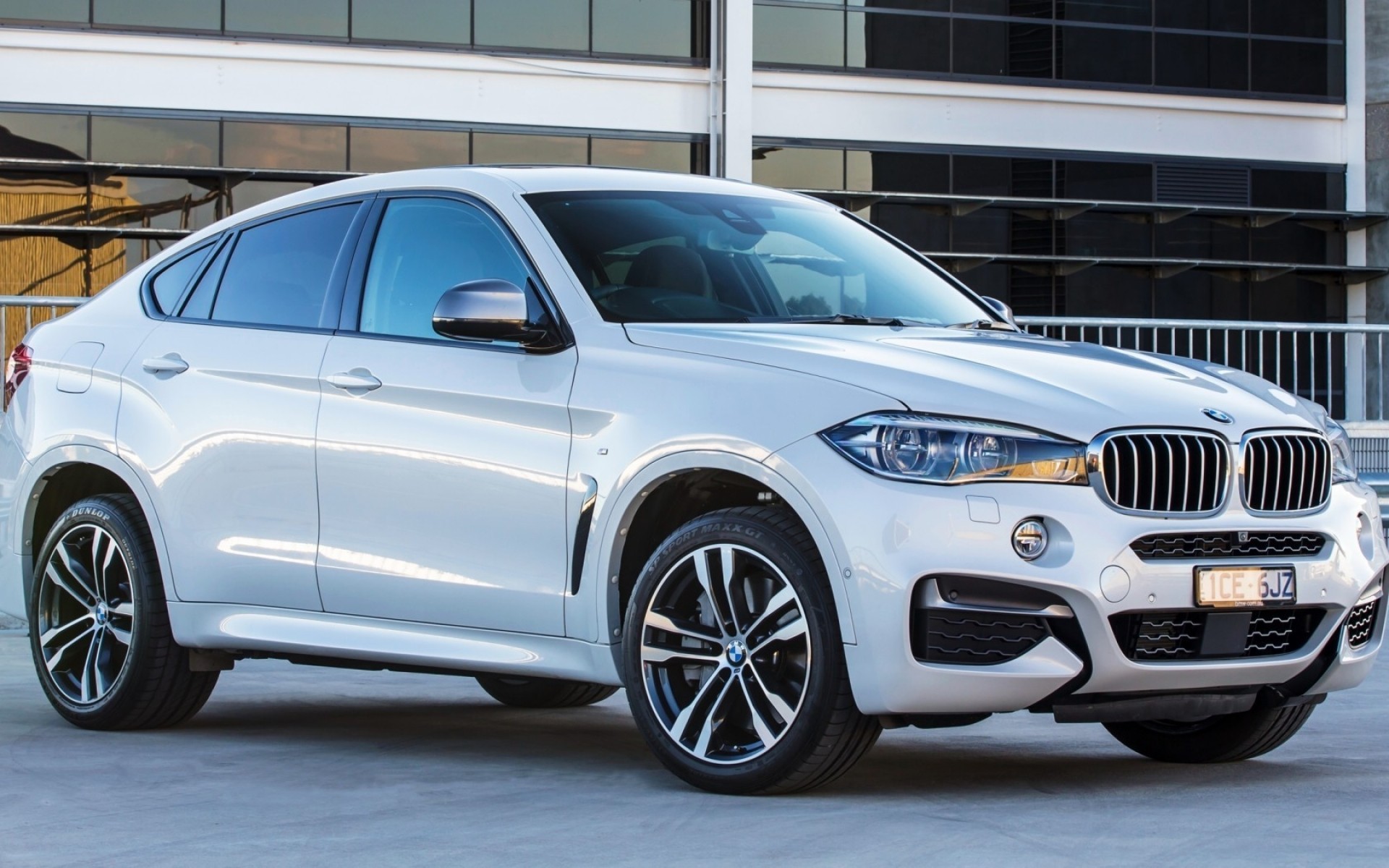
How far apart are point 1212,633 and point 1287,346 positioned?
11600mm

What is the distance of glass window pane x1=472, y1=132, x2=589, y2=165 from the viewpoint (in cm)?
3034

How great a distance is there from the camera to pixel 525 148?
30672mm

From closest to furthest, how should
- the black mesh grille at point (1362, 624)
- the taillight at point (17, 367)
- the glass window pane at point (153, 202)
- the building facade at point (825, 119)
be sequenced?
1. the black mesh grille at point (1362, 624)
2. the taillight at point (17, 367)
3. the glass window pane at point (153, 202)
4. the building facade at point (825, 119)

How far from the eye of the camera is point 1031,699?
5.50 metres

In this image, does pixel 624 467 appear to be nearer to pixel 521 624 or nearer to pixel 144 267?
pixel 521 624

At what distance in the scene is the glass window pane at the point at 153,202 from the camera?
28.3 m

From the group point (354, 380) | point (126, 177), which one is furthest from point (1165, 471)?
point (126, 177)

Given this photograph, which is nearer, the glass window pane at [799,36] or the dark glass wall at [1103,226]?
the glass window pane at [799,36]

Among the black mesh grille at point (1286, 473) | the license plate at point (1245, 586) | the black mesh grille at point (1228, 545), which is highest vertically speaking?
the black mesh grille at point (1286, 473)

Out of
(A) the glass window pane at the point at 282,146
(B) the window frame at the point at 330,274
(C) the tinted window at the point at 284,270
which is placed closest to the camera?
(B) the window frame at the point at 330,274

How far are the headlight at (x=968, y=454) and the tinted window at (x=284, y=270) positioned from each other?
7.69 feet

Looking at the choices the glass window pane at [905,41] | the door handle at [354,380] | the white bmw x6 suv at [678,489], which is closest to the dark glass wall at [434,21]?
the glass window pane at [905,41]

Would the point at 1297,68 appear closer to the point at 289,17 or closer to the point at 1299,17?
the point at 1299,17

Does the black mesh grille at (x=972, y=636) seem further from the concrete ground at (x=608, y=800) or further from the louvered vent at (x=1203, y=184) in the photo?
the louvered vent at (x=1203, y=184)
